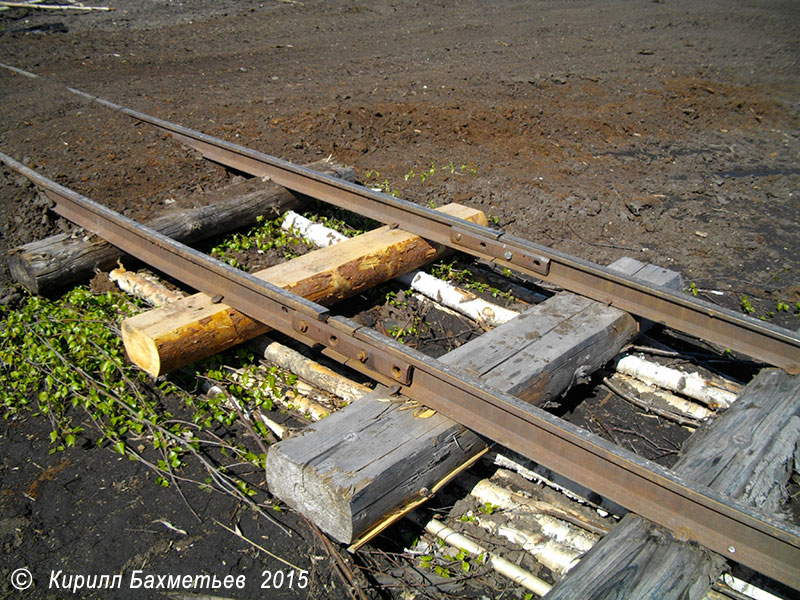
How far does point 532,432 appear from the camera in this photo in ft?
10.6

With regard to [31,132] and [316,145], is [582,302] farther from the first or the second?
[31,132]

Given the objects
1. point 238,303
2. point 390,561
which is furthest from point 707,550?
point 238,303

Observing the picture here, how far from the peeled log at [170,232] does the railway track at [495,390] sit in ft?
0.61

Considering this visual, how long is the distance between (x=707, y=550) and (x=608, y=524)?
0.64m

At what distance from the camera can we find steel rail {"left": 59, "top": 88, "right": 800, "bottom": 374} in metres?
4.08

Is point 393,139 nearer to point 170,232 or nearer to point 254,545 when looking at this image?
point 170,232

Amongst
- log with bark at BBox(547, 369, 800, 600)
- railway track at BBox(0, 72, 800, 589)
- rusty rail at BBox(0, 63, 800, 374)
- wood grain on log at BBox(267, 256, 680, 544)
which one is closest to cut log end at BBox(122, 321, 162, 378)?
railway track at BBox(0, 72, 800, 589)

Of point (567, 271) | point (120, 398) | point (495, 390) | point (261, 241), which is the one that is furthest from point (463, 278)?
point (120, 398)

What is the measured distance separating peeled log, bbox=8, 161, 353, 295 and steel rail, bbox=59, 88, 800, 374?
27 centimetres

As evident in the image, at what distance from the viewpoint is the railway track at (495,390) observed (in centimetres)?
275

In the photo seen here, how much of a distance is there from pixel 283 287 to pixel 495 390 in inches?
78.9

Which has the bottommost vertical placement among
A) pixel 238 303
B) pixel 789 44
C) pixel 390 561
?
pixel 390 561

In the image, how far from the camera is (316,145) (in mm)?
8258

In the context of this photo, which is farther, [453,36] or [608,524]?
[453,36]
